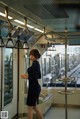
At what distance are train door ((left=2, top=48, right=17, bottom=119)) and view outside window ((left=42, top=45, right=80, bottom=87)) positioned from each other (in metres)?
1.55

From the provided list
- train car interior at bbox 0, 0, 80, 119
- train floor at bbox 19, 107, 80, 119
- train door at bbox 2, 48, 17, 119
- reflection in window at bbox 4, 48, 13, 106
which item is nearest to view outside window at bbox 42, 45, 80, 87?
train car interior at bbox 0, 0, 80, 119

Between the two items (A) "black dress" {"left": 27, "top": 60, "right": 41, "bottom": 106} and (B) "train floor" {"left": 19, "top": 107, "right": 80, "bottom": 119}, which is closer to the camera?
(A) "black dress" {"left": 27, "top": 60, "right": 41, "bottom": 106}

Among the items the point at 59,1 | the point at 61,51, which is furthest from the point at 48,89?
the point at 59,1

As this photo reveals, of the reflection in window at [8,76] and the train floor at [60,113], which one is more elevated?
the reflection in window at [8,76]

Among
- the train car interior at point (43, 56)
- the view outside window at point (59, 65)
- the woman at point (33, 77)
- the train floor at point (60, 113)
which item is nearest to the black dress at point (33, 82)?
the woman at point (33, 77)

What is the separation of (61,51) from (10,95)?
236 centimetres

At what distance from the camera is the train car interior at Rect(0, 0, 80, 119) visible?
3.18 metres

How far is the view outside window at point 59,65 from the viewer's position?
6.98m

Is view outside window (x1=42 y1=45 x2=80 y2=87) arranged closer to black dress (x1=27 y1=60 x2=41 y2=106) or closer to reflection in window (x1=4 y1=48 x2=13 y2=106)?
reflection in window (x1=4 y1=48 x2=13 y2=106)

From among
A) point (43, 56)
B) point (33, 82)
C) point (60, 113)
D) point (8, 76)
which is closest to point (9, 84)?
point (8, 76)

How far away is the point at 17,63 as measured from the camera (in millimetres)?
5727

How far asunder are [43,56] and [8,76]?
1.83 metres

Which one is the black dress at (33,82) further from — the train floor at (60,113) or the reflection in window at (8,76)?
the train floor at (60,113)

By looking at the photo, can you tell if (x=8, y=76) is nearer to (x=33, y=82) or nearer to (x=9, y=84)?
(x=9, y=84)
